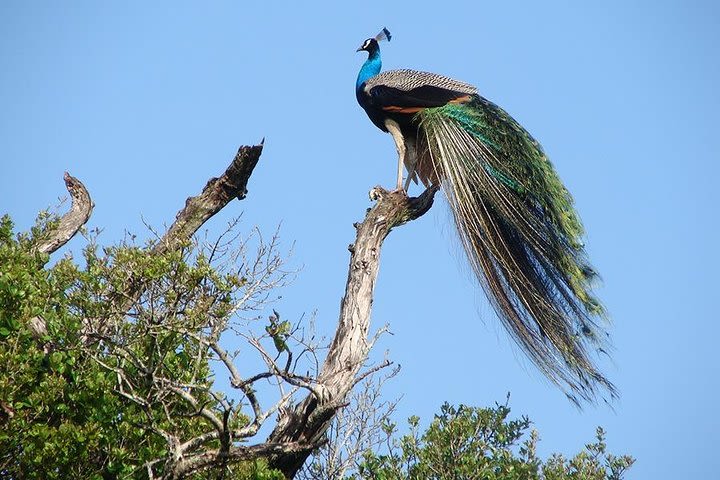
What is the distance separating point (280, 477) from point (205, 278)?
1.21m

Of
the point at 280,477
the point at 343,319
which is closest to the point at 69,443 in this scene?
the point at 280,477

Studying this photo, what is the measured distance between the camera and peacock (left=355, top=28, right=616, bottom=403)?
709 cm

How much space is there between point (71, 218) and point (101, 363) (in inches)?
110

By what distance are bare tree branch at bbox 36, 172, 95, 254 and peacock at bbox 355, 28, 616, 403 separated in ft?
8.13

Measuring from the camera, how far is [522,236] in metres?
7.41

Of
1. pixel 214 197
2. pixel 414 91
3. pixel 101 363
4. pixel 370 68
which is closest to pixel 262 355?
pixel 101 363

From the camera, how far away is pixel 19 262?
5715 mm

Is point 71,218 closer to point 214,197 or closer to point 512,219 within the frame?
point 214,197

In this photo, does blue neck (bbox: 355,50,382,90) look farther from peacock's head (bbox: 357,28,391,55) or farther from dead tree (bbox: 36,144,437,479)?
dead tree (bbox: 36,144,437,479)

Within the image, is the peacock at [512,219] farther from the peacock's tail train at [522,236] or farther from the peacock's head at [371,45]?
the peacock's head at [371,45]

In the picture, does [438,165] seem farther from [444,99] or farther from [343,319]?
[343,319]

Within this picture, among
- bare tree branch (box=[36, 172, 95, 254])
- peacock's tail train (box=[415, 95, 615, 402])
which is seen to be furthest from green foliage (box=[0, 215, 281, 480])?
peacock's tail train (box=[415, 95, 615, 402])

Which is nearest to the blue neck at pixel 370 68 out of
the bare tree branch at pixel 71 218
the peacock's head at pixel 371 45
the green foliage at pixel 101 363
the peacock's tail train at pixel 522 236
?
the peacock's head at pixel 371 45

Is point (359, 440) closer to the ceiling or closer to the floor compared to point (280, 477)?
closer to the ceiling
